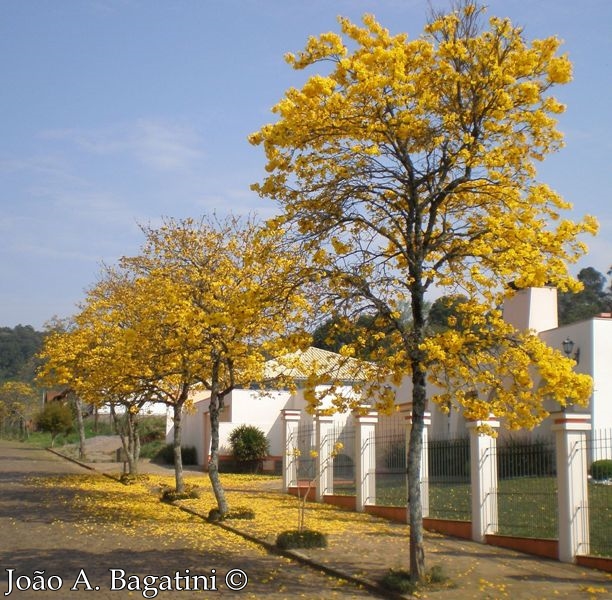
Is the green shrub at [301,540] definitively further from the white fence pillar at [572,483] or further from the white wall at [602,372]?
the white wall at [602,372]

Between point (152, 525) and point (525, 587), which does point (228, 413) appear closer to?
point (152, 525)

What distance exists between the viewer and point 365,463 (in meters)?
18.5

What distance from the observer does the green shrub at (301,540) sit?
531 inches

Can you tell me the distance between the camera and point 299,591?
10.7 metres

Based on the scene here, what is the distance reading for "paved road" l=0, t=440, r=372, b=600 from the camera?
34.4 ft

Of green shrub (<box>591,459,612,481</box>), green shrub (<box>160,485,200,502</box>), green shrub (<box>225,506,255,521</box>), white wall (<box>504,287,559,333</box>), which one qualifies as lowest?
green shrub (<box>160,485,200,502</box>)

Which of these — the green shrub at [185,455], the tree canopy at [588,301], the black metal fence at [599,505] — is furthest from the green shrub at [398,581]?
the tree canopy at [588,301]

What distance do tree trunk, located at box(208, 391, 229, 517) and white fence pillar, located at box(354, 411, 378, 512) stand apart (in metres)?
3.01

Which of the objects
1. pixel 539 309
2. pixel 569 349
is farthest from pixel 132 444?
pixel 569 349

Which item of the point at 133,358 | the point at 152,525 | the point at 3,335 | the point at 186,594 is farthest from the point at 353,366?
the point at 3,335

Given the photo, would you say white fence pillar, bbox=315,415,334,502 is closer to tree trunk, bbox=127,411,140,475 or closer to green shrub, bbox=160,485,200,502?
green shrub, bbox=160,485,200,502

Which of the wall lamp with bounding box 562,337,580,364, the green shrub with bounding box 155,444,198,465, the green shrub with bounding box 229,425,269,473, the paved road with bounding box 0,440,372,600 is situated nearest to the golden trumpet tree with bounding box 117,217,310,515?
the paved road with bounding box 0,440,372,600

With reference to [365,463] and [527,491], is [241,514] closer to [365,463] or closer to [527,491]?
[365,463]

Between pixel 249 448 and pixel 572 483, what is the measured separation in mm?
20788
